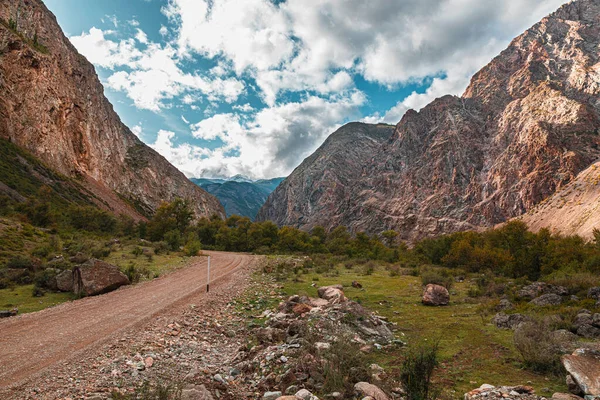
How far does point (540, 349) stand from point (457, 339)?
2955 millimetres

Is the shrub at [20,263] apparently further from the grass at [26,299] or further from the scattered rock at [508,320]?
the scattered rock at [508,320]

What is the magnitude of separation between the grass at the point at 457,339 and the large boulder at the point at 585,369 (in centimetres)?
60

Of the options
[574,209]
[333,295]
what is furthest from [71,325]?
[574,209]

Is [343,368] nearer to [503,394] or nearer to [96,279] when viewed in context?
[503,394]

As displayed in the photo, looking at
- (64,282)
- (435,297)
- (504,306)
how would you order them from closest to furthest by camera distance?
(504,306) → (64,282) → (435,297)

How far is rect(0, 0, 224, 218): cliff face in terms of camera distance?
269 ft

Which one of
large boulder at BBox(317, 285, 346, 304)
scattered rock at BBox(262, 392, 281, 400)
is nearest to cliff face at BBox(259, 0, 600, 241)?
large boulder at BBox(317, 285, 346, 304)

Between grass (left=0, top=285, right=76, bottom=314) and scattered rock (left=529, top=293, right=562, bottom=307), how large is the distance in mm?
22239

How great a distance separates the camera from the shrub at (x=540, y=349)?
25.0 ft

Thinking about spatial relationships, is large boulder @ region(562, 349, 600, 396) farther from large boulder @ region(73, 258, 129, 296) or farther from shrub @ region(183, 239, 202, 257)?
shrub @ region(183, 239, 202, 257)

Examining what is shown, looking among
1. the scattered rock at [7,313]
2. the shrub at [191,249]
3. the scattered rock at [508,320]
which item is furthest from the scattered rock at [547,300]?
the shrub at [191,249]

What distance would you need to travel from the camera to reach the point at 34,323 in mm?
10625

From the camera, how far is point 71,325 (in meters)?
10.4

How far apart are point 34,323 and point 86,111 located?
421ft
